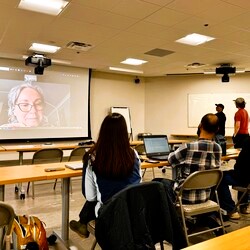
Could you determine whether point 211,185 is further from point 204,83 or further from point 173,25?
point 204,83

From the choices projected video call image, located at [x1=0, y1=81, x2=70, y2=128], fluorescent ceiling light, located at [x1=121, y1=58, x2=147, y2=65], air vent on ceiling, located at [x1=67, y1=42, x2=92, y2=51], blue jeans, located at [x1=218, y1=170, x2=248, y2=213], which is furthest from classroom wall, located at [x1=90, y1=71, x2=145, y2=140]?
blue jeans, located at [x1=218, y1=170, x2=248, y2=213]

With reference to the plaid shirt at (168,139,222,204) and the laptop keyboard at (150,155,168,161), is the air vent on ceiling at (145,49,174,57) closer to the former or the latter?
the laptop keyboard at (150,155,168,161)

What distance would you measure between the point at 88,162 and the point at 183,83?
707cm

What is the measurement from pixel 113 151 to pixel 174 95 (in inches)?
277

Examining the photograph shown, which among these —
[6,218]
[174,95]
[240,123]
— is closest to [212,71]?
[174,95]

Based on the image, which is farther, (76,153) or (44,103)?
(44,103)

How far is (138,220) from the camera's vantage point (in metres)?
1.33

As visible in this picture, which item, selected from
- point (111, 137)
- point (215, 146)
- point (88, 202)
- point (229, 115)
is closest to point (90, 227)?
point (88, 202)

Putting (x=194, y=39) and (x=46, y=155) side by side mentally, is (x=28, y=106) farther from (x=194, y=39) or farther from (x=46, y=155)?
(x=194, y=39)

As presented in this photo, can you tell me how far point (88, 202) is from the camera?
1962 millimetres

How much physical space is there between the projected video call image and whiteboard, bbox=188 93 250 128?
372 cm

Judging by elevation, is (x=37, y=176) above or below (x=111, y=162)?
below

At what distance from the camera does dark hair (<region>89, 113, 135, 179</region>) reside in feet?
5.65

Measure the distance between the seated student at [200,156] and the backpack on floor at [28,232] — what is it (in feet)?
3.47
